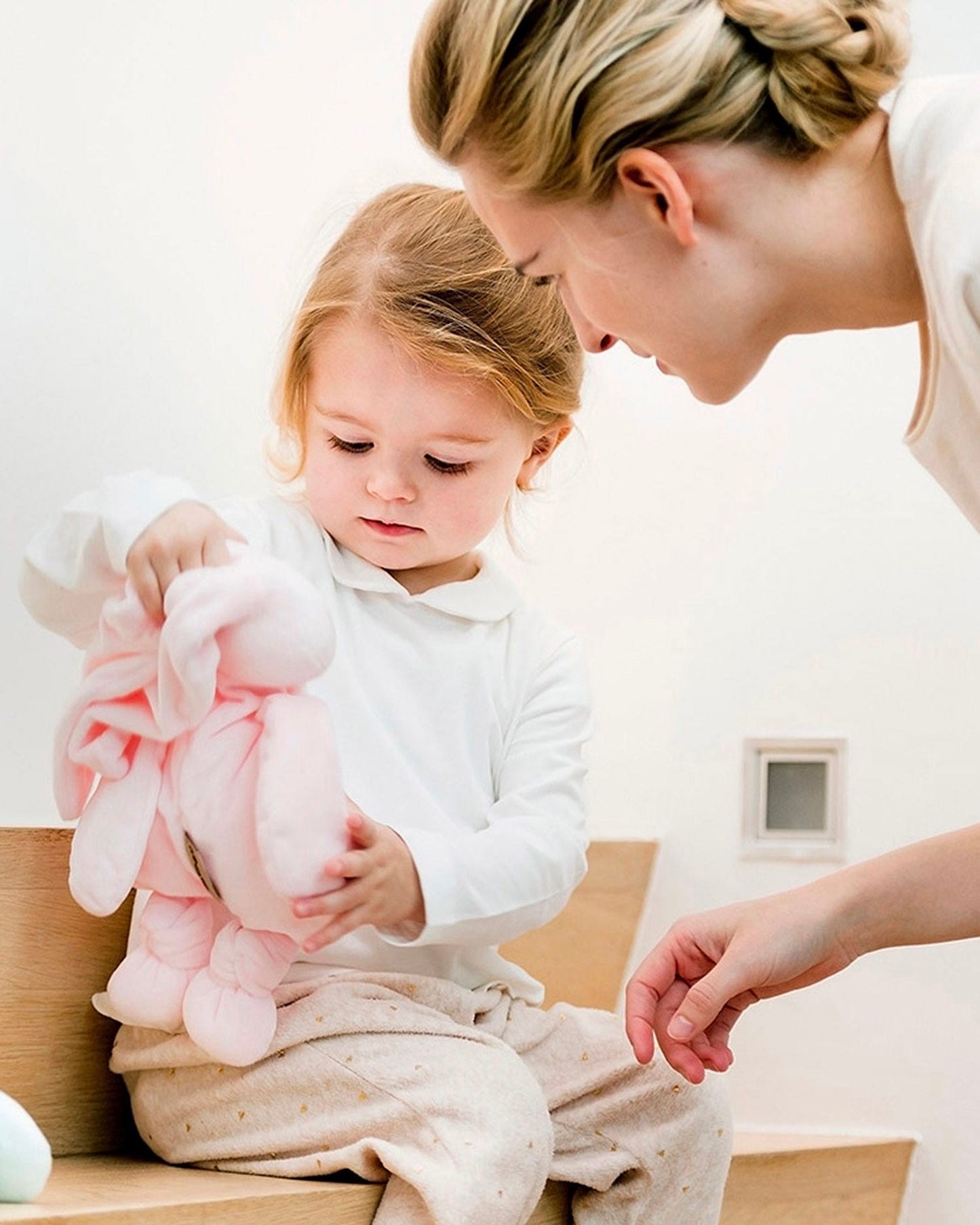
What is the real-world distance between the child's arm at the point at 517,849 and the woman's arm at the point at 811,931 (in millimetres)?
116

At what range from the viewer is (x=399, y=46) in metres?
1.70

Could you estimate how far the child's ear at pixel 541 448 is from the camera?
1353 mm

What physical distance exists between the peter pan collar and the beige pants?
0.29 meters

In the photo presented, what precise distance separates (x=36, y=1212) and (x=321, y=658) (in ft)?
1.19

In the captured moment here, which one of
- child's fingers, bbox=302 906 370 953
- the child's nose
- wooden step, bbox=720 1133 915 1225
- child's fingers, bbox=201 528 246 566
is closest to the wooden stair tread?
child's fingers, bbox=302 906 370 953

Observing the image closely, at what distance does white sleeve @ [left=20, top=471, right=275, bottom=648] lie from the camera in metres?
1.03

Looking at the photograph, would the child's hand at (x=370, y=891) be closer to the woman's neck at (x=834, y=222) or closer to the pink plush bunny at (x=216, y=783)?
the pink plush bunny at (x=216, y=783)

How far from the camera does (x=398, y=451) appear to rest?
4.03ft

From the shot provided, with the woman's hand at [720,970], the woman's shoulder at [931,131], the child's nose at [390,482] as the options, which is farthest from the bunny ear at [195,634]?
the woman's shoulder at [931,131]

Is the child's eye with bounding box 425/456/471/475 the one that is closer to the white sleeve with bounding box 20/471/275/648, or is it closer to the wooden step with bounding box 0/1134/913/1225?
the white sleeve with bounding box 20/471/275/648

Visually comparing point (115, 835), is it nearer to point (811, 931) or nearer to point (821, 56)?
point (811, 931)

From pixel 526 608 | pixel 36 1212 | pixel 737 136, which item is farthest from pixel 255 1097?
pixel 737 136

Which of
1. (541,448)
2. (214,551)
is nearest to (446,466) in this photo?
(541,448)

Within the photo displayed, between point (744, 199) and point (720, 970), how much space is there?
46 centimetres
